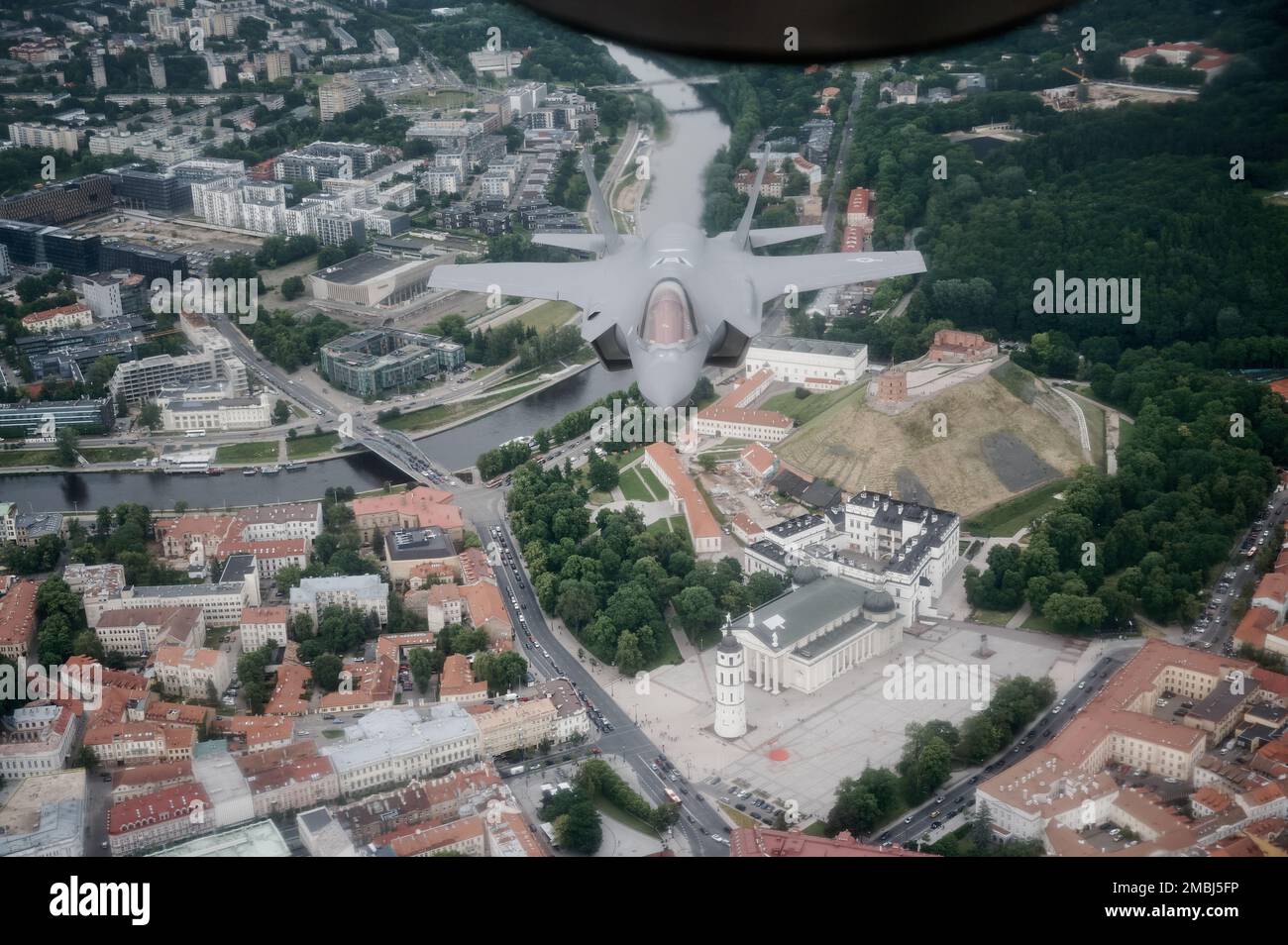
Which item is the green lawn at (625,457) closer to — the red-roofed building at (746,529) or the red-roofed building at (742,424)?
the red-roofed building at (742,424)

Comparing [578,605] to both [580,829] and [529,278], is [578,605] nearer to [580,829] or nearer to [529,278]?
[580,829]

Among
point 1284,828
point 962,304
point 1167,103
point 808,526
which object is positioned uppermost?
point 1167,103

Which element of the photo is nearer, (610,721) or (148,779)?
(148,779)

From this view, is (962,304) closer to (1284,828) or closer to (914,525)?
(914,525)

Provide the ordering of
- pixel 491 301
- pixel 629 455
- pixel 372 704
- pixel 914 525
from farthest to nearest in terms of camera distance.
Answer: pixel 491 301, pixel 629 455, pixel 914 525, pixel 372 704

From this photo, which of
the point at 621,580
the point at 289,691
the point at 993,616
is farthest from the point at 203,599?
the point at 993,616

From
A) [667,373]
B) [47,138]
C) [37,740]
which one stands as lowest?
[37,740]

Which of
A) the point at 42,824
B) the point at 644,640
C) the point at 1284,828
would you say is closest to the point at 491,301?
the point at 644,640
